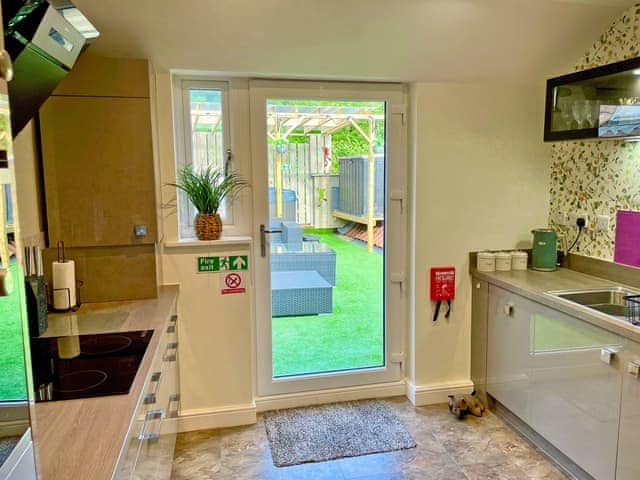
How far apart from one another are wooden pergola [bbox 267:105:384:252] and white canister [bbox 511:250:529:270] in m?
0.97

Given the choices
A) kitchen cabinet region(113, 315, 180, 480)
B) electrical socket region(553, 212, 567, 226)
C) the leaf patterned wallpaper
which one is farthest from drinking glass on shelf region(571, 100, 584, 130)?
kitchen cabinet region(113, 315, 180, 480)

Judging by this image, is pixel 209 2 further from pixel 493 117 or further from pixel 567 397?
pixel 567 397

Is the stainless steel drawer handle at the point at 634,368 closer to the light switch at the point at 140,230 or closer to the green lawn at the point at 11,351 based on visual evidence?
the green lawn at the point at 11,351

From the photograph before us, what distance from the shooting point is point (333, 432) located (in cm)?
299

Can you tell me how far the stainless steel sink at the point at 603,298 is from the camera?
2.66 meters

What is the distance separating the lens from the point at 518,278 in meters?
3.02

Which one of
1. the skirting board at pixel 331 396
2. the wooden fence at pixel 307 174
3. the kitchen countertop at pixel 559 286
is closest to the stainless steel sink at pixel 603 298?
the kitchen countertop at pixel 559 286

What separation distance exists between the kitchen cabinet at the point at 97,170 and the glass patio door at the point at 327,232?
748mm

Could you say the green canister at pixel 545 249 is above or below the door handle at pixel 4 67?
below

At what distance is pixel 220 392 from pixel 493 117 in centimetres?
251

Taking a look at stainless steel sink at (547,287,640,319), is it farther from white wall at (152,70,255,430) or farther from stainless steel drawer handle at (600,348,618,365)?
A: white wall at (152,70,255,430)

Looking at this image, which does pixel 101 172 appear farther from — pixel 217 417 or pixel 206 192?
pixel 217 417

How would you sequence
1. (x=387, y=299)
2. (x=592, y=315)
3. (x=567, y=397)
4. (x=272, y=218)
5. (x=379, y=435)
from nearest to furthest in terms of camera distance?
(x=592, y=315) → (x=567, y=397) → (x=379, y=435) → (x=272, y=218) → (x=387, y=299)

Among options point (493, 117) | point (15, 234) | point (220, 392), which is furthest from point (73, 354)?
point (493, 117)
